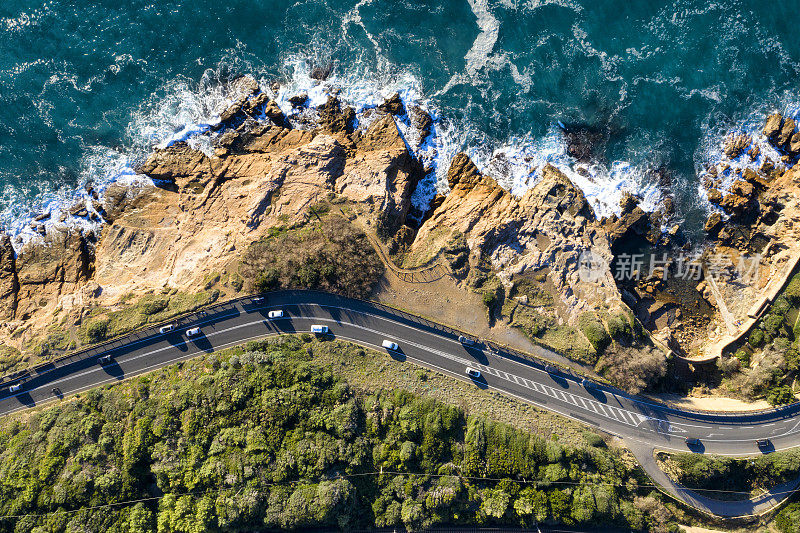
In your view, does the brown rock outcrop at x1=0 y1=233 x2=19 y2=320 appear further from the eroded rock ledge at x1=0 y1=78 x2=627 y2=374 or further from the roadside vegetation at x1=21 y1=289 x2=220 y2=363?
the roadside vegetation at x1=21 y1=289 x2=220 y2=363

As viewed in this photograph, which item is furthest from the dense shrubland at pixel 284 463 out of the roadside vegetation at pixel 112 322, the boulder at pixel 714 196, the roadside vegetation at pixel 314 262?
the boulder at pixel 714 196

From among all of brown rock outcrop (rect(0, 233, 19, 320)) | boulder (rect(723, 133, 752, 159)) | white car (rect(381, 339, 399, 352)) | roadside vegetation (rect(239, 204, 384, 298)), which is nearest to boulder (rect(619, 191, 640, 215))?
boulder (rect(723, 133, 752, 159))

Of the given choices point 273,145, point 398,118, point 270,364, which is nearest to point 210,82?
point 273,145

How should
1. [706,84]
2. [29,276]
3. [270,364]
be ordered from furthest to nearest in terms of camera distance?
[706,84]
[29,276]
[270,364]

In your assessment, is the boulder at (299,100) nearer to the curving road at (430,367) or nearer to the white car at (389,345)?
the curving road at (430,367)

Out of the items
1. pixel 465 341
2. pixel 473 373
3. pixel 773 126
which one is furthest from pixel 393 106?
pixel 773 126

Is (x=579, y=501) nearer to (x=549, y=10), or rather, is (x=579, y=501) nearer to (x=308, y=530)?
(x=308, y=530)
